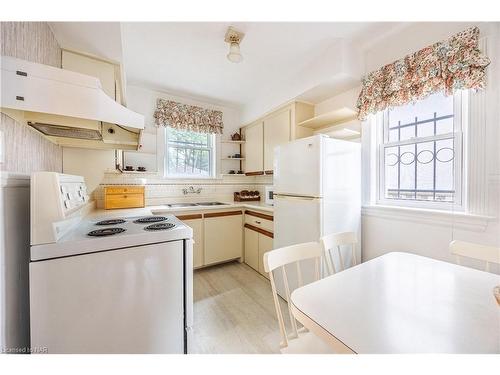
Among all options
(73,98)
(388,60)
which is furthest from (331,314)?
(388,60)

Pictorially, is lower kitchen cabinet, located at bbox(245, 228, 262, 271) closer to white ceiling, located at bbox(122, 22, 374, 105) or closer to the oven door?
the oven door

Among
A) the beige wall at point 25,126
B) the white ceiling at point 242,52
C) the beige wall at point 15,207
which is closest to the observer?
the beige wall at point 15,207

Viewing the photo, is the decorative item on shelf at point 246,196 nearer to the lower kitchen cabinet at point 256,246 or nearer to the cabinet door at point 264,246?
the lower kitchen cabinet at point 256,246

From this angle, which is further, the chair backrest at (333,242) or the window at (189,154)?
the window at (189,154)

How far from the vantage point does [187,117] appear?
311 cm

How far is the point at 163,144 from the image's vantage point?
3.02m

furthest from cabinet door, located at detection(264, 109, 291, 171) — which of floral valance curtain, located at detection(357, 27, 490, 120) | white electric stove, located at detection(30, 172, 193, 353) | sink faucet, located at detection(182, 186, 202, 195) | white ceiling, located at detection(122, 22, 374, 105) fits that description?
white electric stove, located at detection(30, 172, 193, 353)

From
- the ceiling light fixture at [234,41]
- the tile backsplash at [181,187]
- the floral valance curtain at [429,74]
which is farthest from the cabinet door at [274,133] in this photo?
the ceiling light fixture at [234,41]

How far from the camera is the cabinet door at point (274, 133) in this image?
2652 mm

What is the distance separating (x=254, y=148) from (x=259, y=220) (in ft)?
3.96

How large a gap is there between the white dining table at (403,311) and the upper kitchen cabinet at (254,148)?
2.32 m
